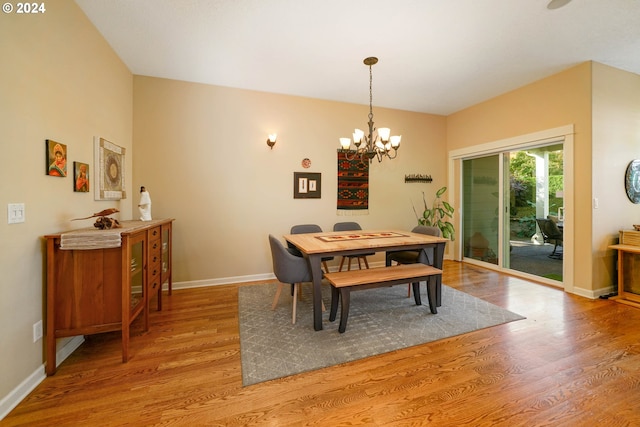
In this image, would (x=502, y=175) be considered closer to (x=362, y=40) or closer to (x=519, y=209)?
(x=519, y=209)

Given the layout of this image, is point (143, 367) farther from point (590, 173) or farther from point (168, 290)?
point (590, 173)

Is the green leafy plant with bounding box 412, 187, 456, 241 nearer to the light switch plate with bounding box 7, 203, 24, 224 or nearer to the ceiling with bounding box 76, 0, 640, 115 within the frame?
the ceiling with bounding box 76, 0, 640, 115

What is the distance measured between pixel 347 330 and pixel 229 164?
9.03ft

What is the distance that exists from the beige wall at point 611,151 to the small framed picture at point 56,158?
215 inches

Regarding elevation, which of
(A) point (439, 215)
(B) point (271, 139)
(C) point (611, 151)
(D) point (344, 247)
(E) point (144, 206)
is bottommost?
(D) point (344, 247)

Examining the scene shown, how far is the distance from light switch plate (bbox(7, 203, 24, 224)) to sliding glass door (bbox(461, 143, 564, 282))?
218 inches

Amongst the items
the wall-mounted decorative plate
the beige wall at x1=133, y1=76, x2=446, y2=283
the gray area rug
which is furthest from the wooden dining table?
the wall-mounted decorative plate

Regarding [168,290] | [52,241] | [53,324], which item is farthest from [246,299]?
[52,241]

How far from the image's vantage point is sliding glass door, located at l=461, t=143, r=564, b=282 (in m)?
3.67

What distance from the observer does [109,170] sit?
2627mm

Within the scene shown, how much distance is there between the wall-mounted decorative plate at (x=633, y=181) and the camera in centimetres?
329

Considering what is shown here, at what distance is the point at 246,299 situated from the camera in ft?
10.0

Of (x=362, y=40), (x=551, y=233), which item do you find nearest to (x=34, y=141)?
(x=362, y=40)

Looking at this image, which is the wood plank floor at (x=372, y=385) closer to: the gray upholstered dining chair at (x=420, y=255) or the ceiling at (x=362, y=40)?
the gray upholstered dining chair at (x=420, y=255)
